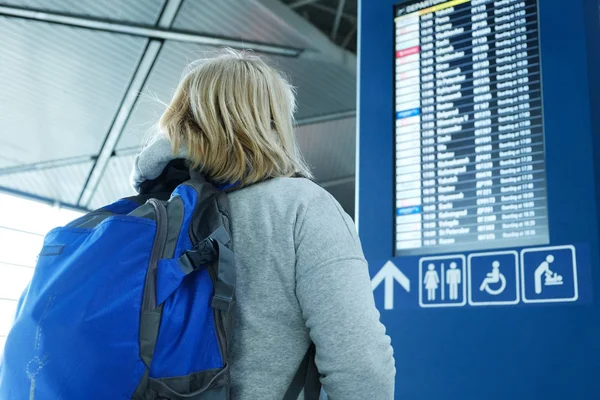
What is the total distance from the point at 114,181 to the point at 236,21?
5.05 m

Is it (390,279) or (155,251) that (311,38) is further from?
(155,251)

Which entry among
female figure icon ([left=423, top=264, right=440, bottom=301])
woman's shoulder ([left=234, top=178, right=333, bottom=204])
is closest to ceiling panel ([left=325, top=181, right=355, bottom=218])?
female figure icon ([left=423, top=264, right=440, bottom=301])

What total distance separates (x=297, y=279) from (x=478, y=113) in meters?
2.25

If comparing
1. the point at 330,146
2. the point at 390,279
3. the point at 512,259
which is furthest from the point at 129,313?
the point at 330,146

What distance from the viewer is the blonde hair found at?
168 cm

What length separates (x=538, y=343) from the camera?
3066mm

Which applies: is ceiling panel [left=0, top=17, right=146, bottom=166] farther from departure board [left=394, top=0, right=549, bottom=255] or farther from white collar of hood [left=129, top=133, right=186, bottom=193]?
Answer: white collar of hood [left=129, top=133, right=186, bottom=193]

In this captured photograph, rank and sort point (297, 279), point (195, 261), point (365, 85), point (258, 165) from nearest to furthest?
point (195, 261), point (297, 279), point (258, 165), point (365, 85)

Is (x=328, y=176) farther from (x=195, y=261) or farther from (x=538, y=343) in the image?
(x=195, y=261)

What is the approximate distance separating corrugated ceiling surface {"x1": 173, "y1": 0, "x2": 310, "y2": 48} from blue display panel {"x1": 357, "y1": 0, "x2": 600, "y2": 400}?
5.63 meters

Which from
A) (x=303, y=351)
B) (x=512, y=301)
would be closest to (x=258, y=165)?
(x=303, y=351)

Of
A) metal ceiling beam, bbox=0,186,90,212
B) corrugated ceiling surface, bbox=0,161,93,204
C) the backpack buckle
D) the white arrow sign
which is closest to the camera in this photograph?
the backpack buckle

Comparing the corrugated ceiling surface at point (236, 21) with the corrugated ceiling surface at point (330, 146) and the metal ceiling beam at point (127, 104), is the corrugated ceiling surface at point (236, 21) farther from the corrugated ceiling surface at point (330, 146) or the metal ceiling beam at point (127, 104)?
the corrugated ceiling surface at point (330, 146)

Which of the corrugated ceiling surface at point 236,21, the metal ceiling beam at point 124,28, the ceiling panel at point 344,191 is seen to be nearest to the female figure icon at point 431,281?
the metal ceiling beam at point 124,28
